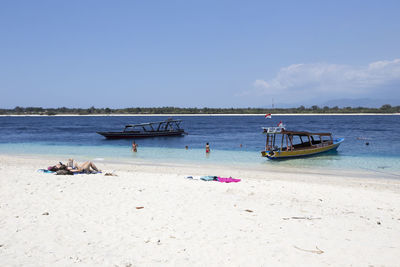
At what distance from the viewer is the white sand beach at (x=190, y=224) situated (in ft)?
20.4

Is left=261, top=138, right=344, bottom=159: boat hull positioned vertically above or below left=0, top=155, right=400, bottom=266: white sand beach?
below

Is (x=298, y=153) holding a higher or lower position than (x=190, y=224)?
lower

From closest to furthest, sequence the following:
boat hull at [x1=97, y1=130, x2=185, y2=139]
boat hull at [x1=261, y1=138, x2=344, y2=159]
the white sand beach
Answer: the white sand beach, boat hull at [x1=261, y1=138, x2=344, y2=159], boat hull at [x1=97, y1=130, x2=185, y2=139]

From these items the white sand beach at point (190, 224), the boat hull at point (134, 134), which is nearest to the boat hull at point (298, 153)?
the white sand beach at point (190, 224)

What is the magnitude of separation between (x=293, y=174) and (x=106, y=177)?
1089cm

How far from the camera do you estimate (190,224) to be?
8.05 m

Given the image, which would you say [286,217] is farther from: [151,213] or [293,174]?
[293,174]

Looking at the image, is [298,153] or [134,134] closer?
[298,153]

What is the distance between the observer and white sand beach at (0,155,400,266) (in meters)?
6.22

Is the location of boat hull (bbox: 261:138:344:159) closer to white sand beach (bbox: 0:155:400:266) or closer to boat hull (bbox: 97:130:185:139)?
white sand beach (bbox: 0:155:400:266)

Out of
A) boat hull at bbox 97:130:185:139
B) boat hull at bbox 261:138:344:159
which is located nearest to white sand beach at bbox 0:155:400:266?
boat hull at bbox 261:138:344:159

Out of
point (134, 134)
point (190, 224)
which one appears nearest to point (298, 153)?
point (190, 224)

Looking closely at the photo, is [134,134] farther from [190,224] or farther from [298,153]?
[190,224]

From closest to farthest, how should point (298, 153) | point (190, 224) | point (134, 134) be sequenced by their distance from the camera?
point (190, 224) < point (298, 153) < point (134, 134)
